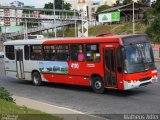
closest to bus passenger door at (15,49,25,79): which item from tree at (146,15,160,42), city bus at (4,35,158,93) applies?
city bus at (4,35,158,93)

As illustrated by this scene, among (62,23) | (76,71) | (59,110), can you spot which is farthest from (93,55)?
(62,23)

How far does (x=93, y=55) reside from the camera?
1689cm

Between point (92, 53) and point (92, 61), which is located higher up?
point (92, 53)

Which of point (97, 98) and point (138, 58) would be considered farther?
point (138, 58)

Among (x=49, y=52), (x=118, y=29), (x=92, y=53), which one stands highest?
(x=92, y=53)

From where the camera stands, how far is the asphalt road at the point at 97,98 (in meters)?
12.9

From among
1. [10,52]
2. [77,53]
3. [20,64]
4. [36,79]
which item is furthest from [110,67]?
[10,52]

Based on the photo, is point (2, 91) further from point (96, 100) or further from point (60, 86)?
point (60, 86)

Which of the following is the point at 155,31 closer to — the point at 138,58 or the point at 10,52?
the point at 10,52

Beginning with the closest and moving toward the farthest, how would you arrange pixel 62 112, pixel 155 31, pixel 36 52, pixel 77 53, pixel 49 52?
pixel 62 112 < pixel 77 53 < pixel 49 52 < pixel 36 52 < pixel 155 31

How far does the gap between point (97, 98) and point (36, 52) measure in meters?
6.01

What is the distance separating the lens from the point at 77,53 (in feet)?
58.4

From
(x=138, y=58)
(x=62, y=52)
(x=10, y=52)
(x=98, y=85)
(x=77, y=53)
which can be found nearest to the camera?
(x=138, y=58)

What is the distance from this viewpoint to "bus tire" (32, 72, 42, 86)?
20.5 metres
